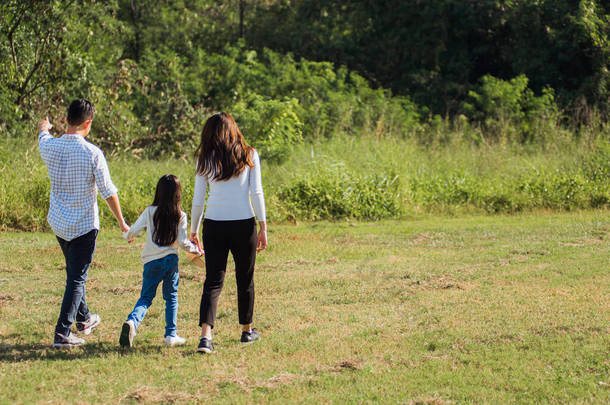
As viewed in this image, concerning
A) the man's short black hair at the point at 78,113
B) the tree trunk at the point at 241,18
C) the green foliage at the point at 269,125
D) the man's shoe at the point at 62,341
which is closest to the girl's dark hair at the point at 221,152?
the man's short black hair at the point at 78,113

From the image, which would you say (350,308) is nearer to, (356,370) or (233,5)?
(356,370)

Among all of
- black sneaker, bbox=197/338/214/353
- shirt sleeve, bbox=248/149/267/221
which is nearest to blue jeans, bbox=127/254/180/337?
black sneaker, bbox=197/338/214/353

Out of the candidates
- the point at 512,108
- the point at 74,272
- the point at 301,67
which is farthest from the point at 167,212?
the point at 301,67

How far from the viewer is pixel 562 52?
22812 mm

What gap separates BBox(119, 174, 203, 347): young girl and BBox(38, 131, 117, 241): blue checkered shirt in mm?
369

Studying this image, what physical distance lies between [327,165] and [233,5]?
592 inches

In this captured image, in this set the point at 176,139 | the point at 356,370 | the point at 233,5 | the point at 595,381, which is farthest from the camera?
the point at 233,5

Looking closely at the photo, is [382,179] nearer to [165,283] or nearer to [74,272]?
[165,283]

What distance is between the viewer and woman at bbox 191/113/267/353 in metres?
5.29

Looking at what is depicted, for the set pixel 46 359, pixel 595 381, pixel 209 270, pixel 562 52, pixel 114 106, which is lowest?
pixel 46 359

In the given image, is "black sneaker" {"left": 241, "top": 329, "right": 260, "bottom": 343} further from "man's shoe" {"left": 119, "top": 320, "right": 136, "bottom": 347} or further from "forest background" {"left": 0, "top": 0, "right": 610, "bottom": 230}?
"forest background" {"left": 0, "top": 0, "right": 610, "bottom": 230}

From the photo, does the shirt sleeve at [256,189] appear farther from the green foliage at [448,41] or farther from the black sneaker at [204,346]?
the green foliage at [448,41]

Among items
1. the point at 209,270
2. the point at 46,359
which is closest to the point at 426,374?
the point at 209,270

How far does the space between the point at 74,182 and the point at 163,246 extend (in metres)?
0.86
